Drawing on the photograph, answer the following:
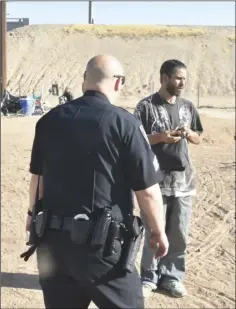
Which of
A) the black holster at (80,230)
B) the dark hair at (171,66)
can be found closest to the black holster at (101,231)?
the black holster at (80,230)

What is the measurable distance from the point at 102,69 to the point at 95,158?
0.47 meters

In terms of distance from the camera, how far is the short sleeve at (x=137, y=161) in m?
2.80

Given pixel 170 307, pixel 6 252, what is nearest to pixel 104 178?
pixel 170 307

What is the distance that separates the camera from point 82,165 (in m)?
2.80

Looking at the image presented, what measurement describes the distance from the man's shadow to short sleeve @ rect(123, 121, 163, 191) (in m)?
2.49

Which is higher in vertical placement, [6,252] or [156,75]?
[156,75]

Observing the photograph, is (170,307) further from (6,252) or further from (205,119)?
(205,119)

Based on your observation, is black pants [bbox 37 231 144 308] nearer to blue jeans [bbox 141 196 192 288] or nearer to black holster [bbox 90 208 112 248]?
black holster [bbox 90 208 112 248]

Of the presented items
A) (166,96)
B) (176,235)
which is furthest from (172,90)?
(176,235)

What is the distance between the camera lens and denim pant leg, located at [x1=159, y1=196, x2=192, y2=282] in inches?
185

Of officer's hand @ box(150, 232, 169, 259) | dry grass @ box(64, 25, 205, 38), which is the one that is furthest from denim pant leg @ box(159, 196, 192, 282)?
dry grass @ box(64, 25, 205, 38)

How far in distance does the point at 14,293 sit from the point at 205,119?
18.8 metres

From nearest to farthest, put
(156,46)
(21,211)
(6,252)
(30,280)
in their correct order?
1. (30,280)
2. (6,252)
3. (21,211)
4. (156,46)

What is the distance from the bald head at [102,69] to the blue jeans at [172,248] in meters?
1.88
